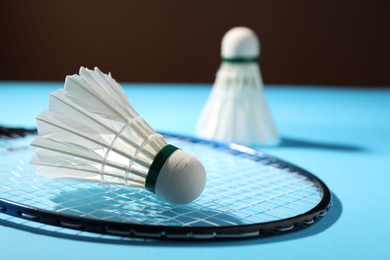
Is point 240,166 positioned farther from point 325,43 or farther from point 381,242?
point 325,43

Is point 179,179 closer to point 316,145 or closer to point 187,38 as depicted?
point 316,145

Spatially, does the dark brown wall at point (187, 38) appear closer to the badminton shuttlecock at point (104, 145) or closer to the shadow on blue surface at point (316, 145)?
the shadow on blue surface at point (316, 145)

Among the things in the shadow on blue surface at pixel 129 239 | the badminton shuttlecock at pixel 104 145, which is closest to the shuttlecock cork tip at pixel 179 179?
the badminton shuttlecock at pixel 104 145

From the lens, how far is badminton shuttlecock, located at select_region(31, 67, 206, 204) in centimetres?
111

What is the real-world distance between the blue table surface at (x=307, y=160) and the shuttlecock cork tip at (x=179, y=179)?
0.12 meters

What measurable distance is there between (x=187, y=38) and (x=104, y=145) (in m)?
3.49

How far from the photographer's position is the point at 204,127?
2.09 m

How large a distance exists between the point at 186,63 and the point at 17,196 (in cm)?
343

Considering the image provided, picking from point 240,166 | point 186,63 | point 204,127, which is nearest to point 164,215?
point 240,166

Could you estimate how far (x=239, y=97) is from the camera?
202 centimetres

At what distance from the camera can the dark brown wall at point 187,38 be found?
175 inches

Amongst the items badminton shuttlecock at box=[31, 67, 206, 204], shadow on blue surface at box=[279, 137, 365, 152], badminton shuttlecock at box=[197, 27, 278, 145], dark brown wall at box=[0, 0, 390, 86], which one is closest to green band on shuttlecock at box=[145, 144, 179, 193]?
badminton shuttlecock at box=[31, 67, 206, 204]

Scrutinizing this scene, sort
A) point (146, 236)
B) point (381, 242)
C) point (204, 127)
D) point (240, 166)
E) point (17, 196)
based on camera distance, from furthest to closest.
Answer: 1. point (204, 127)
2. point (240, 166)
3. point (17, 196)
4. point (381, 242)
5. point (146, 236)

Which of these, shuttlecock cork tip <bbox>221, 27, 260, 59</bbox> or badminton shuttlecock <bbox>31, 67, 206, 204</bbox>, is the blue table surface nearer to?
badminton shuttlecock <bbox>31, 67, 206, 204</bbox>
